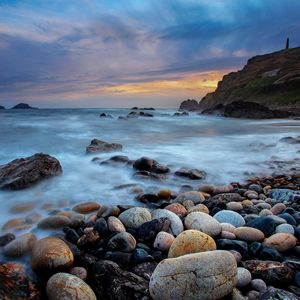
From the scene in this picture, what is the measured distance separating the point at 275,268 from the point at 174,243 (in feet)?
2.70

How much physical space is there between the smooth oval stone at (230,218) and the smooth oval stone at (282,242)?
1.58 feet

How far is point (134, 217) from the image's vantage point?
11.7ft

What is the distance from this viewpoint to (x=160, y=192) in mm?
4969

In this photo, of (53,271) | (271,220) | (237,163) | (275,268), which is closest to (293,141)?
(237,163)

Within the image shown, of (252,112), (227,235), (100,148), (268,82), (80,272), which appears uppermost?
(268,82)

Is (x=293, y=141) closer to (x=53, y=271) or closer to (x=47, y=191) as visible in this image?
(x=47, y=191)

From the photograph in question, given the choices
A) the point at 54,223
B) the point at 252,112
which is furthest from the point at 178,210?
the point at 252,112

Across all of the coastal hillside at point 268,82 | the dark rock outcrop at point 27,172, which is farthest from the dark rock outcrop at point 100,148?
the coastal hillside at point 268,82

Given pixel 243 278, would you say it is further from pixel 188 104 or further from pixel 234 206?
pixel 188 104

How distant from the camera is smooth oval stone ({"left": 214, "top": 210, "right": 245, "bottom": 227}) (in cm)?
355

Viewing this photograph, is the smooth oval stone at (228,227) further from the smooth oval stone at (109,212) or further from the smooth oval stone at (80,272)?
the smooth oval stone at (80,272)

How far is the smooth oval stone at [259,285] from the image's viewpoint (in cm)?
244

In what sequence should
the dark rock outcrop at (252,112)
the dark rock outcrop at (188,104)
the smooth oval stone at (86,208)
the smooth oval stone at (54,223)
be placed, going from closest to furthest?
the smooth oval stone at (54,223), the smooth oval stone at (86,208), the dark rock outcrop at (252,112), the dark rock outcrop at (188,104)

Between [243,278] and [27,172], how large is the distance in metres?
4.36
